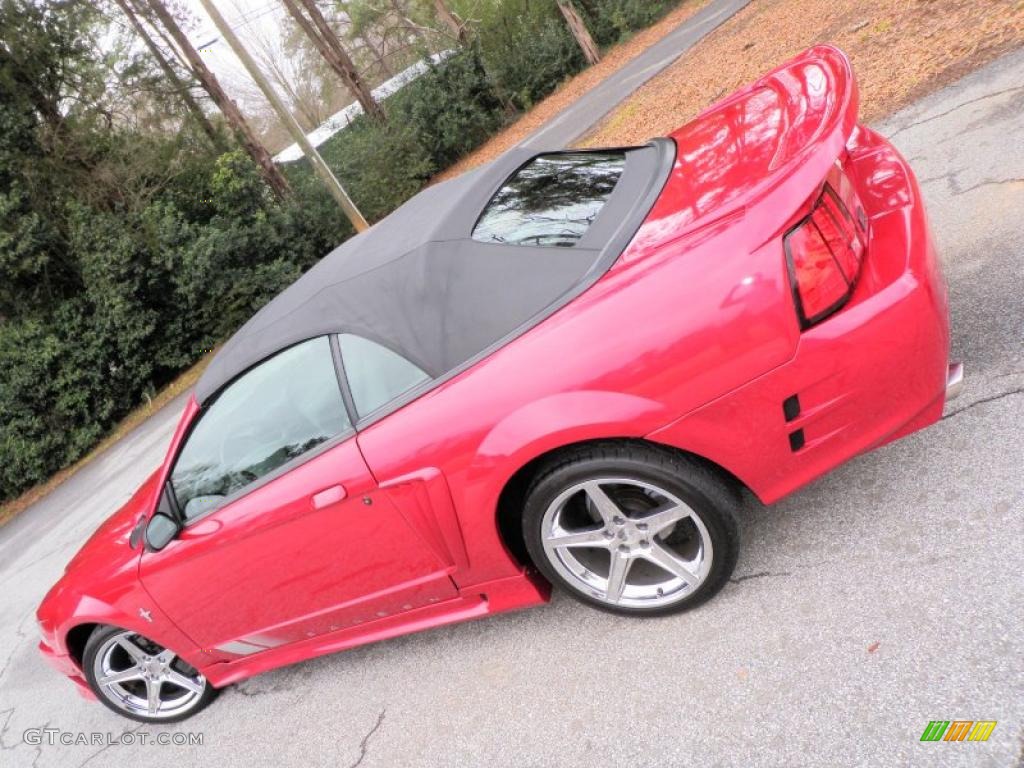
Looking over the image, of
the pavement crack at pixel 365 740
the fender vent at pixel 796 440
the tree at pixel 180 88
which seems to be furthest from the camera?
the tree at pixel 180 88

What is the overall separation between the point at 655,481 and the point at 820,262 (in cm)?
85

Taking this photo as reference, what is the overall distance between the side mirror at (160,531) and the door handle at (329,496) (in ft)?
2.43

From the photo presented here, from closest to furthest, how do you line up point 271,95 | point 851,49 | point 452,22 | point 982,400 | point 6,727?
point 982,400, point 6,727, point 851,49, point 271,95, point 452,22

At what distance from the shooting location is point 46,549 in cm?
754

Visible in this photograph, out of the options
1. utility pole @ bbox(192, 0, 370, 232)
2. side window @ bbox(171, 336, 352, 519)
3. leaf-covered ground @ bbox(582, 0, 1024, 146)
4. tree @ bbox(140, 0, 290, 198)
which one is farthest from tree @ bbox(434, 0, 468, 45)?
side window @ bbox(171, 336, 352, 519)

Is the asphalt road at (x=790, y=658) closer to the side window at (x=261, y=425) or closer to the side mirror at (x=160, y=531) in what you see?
the side mirror at (x=160, y=531)

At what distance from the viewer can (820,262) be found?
2.13 meters

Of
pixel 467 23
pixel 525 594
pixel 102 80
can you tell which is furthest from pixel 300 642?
pixel 467 23

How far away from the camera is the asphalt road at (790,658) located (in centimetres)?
198

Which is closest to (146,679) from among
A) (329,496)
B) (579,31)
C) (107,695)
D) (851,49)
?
(107,695)

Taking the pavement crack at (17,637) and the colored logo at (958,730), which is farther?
the pavement crack at (17,637)

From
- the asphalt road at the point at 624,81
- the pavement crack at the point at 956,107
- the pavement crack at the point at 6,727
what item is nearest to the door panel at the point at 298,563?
the pavement crack at the point at 6,727

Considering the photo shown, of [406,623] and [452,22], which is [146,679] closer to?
[406,623]

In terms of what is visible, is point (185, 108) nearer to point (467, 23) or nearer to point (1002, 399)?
point (467, 23)
